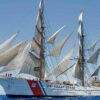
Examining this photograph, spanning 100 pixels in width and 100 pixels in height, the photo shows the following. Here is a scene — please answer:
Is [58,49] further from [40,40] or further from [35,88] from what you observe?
[35,88]

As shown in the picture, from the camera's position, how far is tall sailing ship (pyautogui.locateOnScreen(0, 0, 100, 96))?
4784 cm

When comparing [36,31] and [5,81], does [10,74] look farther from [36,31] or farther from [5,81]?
[36,31]

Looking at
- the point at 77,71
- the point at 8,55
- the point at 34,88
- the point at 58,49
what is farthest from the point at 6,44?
the point at 77,71

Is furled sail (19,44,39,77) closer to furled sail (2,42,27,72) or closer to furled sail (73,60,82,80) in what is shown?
furled sail (2,42,27,72)

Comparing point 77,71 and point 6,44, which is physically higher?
point 6,44

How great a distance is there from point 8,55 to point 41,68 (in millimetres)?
7679

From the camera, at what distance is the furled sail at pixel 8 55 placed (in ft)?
156

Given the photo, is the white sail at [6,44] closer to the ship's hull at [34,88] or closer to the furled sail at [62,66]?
the ship's hull at [34,88]

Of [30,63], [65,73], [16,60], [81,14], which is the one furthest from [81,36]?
[16,60]

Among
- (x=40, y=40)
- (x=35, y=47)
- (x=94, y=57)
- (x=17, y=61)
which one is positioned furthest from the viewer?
(x=94, y=57)

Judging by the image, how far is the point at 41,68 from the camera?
54344mm

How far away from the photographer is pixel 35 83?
49.7 m

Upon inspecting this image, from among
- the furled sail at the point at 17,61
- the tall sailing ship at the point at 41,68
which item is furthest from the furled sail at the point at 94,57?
the furled sail at the point at 17,61

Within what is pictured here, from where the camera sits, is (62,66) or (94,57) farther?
(94,57)
